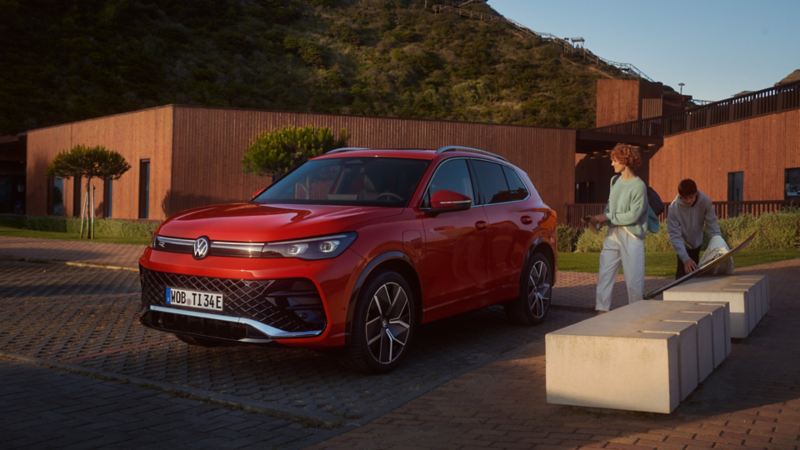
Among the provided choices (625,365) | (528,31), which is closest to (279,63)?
(528,31)

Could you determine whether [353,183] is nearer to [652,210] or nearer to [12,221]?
Answer: [652,210]

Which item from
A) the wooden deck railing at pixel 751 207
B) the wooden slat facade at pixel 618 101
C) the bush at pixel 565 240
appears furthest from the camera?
the wooden slat facade at pixel 618 101

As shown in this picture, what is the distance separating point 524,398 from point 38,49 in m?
64.0

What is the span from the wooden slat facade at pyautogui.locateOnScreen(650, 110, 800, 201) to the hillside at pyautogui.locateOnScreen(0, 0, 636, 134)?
31104mm

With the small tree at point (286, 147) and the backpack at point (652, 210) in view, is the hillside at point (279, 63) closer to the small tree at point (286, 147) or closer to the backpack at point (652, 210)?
the small tree at point (286, 147)

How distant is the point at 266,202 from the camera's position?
23.9 feet

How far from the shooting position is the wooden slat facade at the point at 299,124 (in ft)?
103

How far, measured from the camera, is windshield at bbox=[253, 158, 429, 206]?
7105 mm

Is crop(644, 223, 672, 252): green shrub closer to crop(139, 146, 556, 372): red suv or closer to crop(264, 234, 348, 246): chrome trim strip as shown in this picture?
crop(139, 146, 556, 372): red suv

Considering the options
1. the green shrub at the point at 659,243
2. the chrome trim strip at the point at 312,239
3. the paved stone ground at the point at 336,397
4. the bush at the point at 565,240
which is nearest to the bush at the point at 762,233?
the green shrub at the point at 659,243

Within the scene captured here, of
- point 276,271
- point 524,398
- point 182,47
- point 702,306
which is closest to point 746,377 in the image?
point 702,306

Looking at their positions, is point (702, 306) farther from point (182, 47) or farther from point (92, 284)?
point (182, 47)

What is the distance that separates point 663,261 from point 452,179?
432 inches

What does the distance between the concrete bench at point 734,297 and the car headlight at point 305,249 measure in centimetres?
384
